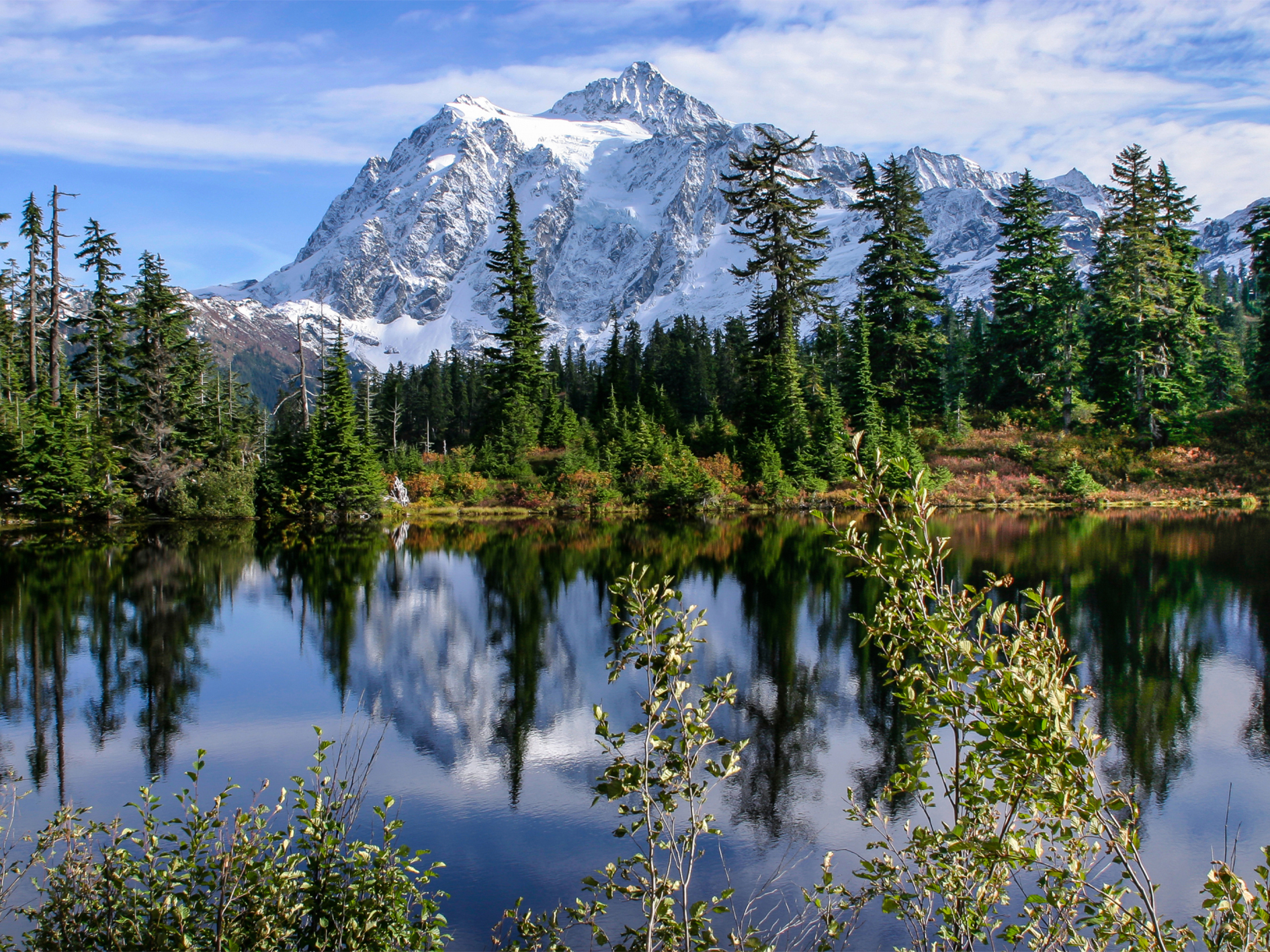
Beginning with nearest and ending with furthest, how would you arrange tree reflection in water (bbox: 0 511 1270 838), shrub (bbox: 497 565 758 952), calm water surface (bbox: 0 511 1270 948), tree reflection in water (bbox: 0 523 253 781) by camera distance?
shrub (bbox: 497 565 758 952)
calm water surface (bbox: 0 511 1270 948)
tree reflection in water (bbox: 0 511 1270 838)
tree reflection in water (bbox: 0 523 253 781)

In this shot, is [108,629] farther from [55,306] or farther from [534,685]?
[55,306]

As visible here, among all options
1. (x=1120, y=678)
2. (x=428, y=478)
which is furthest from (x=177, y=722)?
(x=428, y=478)

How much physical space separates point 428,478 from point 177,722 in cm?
3489

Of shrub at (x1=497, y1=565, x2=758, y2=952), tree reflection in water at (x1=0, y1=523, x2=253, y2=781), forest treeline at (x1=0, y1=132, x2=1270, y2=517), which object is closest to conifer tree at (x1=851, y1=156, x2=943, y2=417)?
forest treeline at (x1=0, y1=132, x2=1270, y2=517)

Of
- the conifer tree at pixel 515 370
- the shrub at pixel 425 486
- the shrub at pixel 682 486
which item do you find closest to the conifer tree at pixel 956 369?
the shrub at pixel 682 486

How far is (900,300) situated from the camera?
4606cm

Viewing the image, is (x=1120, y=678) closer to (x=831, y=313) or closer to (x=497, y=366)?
(x=831, y=313)

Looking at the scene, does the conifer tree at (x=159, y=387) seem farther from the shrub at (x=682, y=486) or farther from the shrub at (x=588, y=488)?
the shrub at (x=682, y=486)

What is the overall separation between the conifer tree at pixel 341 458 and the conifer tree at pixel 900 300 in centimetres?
2682

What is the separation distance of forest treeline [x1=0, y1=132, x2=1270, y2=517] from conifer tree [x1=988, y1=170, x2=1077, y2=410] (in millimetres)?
142

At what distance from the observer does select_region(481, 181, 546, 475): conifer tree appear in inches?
1836

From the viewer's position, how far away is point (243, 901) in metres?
4.36

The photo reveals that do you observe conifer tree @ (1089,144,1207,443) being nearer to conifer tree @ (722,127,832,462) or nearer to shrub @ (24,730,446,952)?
conifer tree @ (722,127,832,462)

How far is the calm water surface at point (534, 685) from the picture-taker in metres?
7.86
